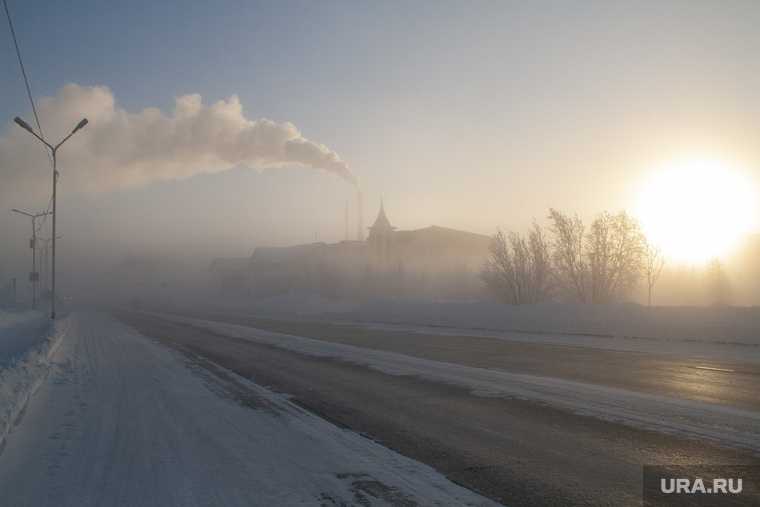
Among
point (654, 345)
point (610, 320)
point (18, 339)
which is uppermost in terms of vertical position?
point (610, 320)

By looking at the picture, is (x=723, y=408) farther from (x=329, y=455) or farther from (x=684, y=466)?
(x=329, y=455)

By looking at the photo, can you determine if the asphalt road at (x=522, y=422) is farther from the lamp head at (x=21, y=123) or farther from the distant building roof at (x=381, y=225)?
the distant building roof at (x=381, y=225)

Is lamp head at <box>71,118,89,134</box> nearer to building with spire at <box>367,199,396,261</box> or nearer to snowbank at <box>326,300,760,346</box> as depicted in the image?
snowbank at <box>326,300,760,346</box>

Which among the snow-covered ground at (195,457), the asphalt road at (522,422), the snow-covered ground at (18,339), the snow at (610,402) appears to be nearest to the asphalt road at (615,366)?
the asphalt road at (522,422)

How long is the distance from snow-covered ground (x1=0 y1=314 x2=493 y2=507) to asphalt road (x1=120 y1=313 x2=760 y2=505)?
1.78 feet

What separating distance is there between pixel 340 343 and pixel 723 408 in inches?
640

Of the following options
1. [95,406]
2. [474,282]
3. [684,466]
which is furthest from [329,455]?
[474,282]

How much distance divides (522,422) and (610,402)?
220cm

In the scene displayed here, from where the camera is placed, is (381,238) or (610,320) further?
(381,238)

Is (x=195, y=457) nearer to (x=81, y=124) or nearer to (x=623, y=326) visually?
(x=623, y=326)

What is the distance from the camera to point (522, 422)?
8.42 metres

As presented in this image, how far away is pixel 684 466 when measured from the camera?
6129 millimetres

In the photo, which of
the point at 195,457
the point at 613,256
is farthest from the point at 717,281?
the point at 195,457

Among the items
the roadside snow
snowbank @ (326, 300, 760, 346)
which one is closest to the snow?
the roadside snow
